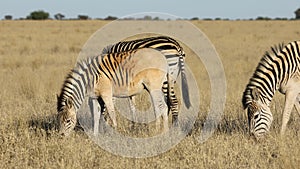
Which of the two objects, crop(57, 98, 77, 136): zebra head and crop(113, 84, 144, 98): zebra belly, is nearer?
crop(57, 98, 77, 136): zebra head

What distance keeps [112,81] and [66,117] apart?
95 centimetres

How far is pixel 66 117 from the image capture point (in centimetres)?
651

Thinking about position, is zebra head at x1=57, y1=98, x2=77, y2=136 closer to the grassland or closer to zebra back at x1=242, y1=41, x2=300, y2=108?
the grassland

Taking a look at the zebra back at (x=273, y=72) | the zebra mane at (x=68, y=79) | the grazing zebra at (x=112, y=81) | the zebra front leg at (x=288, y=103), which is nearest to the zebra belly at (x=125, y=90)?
the grazing zebra at (x=112, y=81)

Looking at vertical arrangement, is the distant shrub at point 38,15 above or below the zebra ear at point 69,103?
above

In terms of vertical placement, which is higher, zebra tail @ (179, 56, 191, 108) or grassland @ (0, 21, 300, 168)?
zebra tail @ (179, 56, 191, 108)

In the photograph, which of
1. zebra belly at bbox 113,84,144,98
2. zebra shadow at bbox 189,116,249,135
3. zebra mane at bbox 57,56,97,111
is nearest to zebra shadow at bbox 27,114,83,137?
zebra mane at bbox 57,56,97,111

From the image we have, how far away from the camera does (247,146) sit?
19.6 ft

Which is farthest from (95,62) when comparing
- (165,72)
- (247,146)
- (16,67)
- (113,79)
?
(16,67)

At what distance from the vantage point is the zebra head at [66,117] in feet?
21.3

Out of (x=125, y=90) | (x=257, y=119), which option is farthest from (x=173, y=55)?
(x=257, y=119)

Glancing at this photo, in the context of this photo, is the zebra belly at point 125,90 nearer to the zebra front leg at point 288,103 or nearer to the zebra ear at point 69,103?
the zebra ear at point 69,103

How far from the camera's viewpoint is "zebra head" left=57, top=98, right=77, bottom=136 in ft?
21.3

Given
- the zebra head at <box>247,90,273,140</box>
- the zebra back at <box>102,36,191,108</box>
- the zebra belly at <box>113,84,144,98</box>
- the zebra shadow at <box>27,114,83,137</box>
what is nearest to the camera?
the zebra head at <box>247,90,273,140</box>
